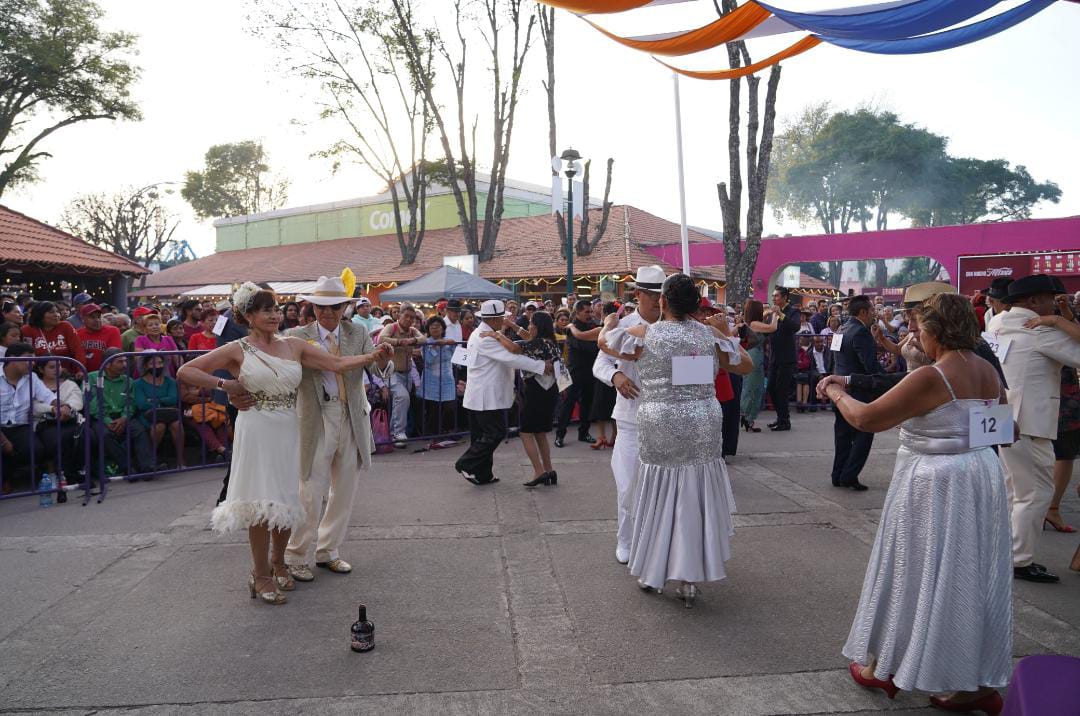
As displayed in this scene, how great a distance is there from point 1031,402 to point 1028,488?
0.58 meters

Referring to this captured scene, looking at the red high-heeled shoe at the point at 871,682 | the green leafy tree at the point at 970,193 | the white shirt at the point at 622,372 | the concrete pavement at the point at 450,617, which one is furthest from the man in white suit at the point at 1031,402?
the green leafy tree at the point at 970,193

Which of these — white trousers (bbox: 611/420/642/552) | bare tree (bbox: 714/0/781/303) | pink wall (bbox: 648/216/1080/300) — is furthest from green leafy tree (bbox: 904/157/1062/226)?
white trousers (bbox: 611/420/642/552)

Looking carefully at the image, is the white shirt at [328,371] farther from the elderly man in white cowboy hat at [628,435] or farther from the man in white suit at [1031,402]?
the man in white suit at [1031,402]

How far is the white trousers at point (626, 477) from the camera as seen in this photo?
199 inches

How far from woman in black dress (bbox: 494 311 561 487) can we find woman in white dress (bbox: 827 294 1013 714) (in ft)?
13.9

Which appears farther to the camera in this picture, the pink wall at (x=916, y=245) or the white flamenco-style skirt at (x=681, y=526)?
the pink wall at (x=916, y=245)

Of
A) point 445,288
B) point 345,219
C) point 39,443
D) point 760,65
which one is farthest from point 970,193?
point 39,443

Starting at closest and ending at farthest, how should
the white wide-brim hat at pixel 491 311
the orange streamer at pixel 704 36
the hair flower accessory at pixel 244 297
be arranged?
the hair flower accessory at pixel 244 297, the orange streamer at pixel 704 36, the white wide-brim hat at pixel 491 311

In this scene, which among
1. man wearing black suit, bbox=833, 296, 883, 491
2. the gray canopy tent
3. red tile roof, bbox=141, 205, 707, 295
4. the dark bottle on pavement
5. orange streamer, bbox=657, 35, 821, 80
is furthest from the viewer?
red tile roof, bbox=141, 205, 707, 295

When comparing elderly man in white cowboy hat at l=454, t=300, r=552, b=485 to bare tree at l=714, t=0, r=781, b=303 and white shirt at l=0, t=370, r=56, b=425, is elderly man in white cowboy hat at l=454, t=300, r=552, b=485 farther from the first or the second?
bare tree at l=714, t=0, r=781, b=303

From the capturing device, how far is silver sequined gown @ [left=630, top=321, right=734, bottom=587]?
4.32 meters

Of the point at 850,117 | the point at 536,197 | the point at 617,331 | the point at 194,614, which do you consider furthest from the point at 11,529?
the point at 850,117

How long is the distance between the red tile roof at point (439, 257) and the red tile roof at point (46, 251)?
462 inches

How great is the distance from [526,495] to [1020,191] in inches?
2367
